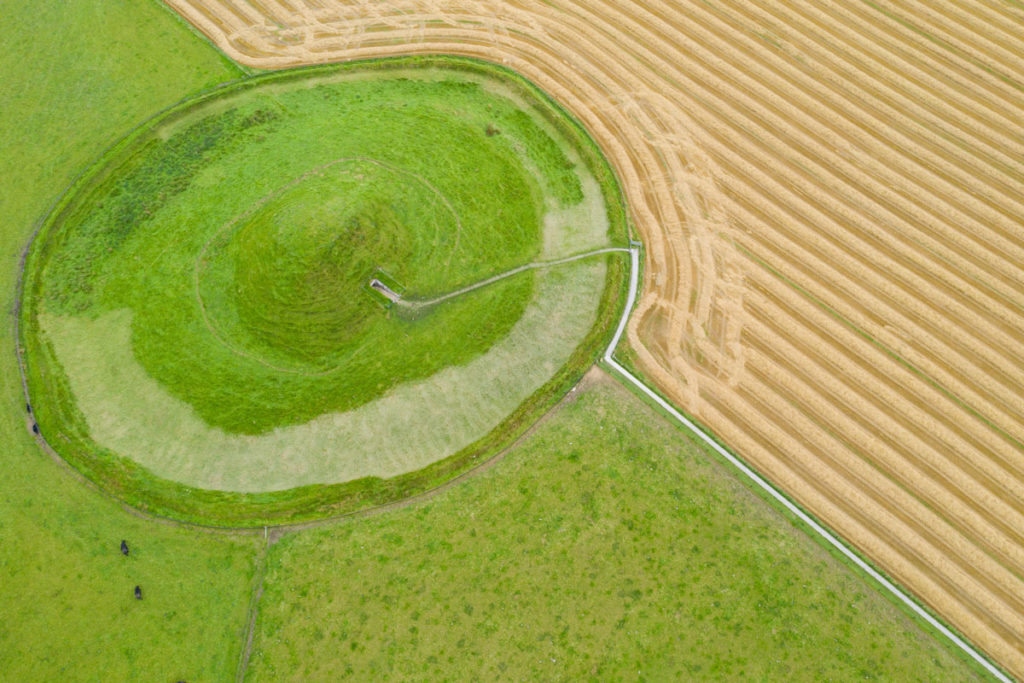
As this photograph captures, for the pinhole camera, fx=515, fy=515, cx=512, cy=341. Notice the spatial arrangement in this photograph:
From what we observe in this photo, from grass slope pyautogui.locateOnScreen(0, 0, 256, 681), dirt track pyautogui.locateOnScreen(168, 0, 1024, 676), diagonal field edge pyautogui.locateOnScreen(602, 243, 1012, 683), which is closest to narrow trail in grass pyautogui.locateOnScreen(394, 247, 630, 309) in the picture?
diagonal field edge pyautogui.locateOnScreen(602, 243, 1012, 683)

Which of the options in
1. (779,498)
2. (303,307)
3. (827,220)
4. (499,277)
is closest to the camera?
(779,498)

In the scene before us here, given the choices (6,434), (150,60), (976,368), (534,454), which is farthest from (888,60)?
(6,434)

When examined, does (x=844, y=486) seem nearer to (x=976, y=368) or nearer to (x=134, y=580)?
(x=976, y=368)

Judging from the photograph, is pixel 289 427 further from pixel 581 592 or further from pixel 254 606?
pixel 581 592

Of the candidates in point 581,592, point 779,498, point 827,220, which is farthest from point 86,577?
point 827,220

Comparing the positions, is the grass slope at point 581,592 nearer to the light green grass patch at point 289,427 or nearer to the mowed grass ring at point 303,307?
the mowed grass ring at point 303,307

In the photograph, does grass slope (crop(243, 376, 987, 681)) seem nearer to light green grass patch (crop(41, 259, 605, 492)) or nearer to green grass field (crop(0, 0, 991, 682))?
green grass field (crop(0, 0, 991, 682))
